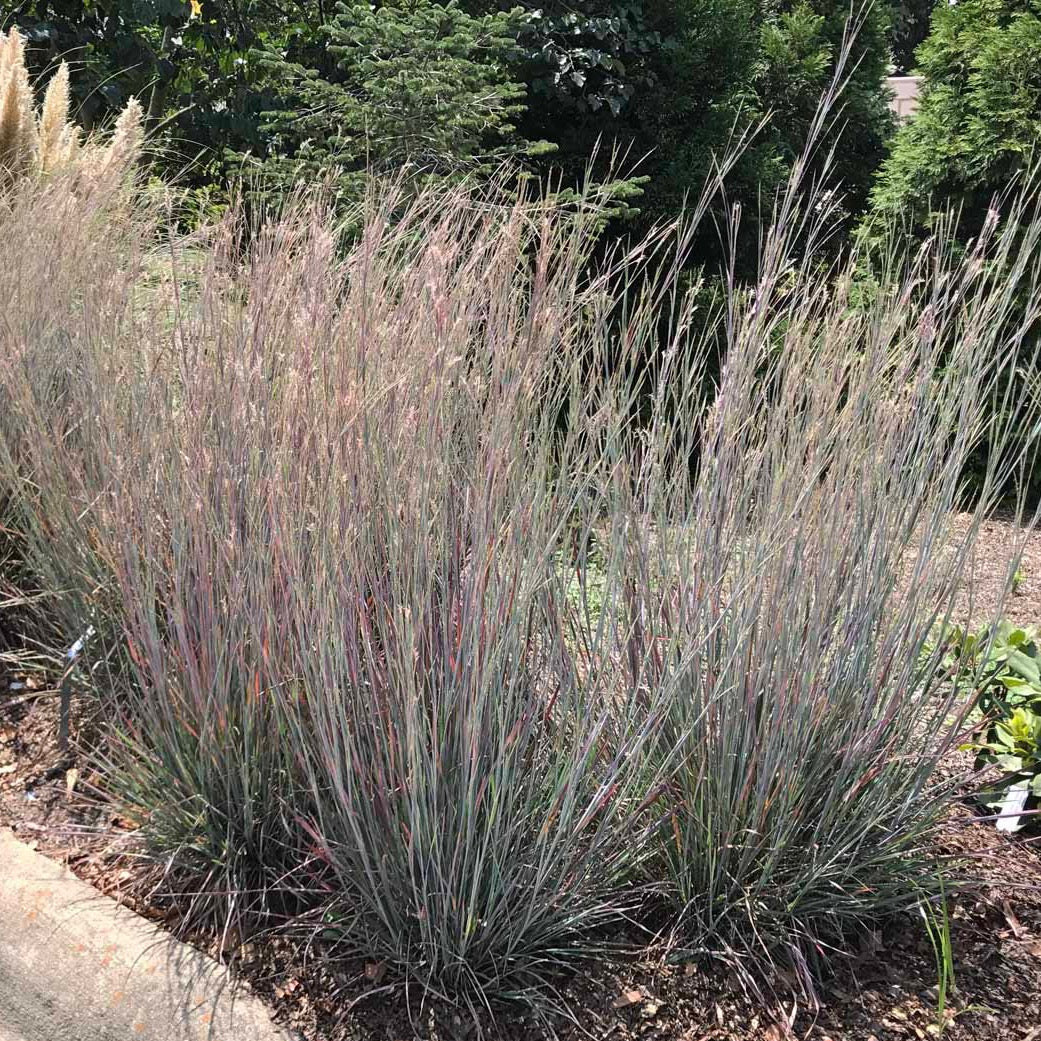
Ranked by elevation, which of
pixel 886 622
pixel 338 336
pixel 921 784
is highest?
pixel 338 336

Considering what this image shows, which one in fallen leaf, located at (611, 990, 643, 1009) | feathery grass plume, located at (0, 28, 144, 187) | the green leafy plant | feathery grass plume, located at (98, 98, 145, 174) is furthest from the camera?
feathery grass plume, located at (0, 28, 144, 187)

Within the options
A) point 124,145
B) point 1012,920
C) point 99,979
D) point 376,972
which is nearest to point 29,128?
point 124,145

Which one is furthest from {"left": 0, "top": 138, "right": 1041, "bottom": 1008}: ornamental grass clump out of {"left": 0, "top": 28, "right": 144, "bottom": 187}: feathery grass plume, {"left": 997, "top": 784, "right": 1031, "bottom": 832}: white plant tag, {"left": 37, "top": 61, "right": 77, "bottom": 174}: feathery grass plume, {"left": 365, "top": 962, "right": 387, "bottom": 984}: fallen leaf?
{"left": 37, "top": 61, "right": 77, "bottom": 174}: feathery grass plume

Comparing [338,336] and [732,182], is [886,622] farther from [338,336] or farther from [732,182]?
[732,182]

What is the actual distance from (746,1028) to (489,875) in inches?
20.7

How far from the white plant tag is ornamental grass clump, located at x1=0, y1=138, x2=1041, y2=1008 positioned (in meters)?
0.22

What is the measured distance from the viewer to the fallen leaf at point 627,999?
1936 millimetres

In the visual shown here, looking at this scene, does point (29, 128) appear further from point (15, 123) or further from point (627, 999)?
point (627, 999)

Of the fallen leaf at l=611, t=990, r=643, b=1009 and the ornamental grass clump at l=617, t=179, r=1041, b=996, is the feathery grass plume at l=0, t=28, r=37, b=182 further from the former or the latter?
the fallen leaf at l=611, t=990, r=643, b=1009

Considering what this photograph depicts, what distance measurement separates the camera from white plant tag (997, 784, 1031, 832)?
2369 millimetres

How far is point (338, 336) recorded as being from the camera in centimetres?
227

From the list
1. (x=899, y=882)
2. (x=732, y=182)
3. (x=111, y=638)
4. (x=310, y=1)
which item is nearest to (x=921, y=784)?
(x=899, y=882)

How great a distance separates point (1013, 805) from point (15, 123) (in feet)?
14.6

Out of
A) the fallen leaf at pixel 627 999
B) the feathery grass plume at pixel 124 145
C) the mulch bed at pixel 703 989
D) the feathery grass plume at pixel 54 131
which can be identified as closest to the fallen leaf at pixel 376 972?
the mulch bed at pixel 703 989
